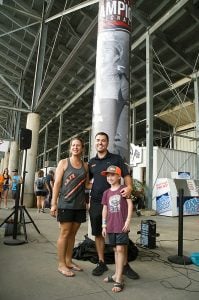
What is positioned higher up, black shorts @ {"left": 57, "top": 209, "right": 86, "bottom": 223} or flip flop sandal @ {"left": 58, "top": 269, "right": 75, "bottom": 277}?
black shorts @ {"left": 57, "top": 209, "right": 86, "bottom": 223}

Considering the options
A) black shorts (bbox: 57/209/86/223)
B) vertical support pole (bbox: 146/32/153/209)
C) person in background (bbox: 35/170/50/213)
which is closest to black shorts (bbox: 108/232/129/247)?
black shorts (bbox: 57/209/86/223)

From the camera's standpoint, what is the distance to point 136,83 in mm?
16219

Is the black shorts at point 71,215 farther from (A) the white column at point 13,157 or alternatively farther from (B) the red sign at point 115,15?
(A) the white column at point 13,157

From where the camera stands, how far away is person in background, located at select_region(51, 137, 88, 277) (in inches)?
125

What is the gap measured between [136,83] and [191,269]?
1399cm

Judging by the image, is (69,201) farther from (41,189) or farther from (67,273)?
(41,189)

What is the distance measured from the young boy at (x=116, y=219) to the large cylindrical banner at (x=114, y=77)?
103 cm

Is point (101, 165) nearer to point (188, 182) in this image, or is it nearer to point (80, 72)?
point (188, 182)

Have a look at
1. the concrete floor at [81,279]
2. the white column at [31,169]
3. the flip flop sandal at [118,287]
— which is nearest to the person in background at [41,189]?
the white column at [31,169]

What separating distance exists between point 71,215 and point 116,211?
640 millimetres

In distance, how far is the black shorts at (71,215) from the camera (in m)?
3.18

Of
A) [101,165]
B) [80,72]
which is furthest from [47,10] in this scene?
[101,165]

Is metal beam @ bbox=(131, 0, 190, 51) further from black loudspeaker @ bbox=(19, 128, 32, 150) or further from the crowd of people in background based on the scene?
the crowd of people in background

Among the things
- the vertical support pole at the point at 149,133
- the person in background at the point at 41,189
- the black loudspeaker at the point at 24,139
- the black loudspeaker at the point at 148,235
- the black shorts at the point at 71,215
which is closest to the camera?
the black shorts at the point at 71,215
